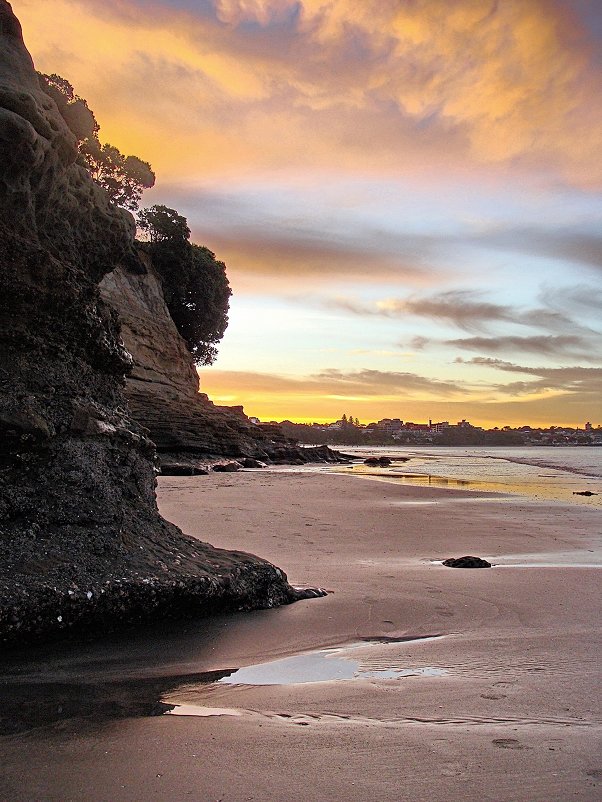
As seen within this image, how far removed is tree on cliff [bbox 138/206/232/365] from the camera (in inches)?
1736

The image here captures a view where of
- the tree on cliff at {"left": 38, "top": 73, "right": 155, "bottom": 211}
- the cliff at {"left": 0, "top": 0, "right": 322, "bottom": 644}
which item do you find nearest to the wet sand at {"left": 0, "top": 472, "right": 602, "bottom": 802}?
the cliff at {"left": 0, "top": 0, "right": 322, "bottom": 644}

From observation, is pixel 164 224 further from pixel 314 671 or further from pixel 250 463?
pixel 314 671

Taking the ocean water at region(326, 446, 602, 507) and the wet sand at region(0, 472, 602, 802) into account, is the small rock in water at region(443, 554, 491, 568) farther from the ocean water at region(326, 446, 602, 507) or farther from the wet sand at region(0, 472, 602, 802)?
the ocean water at region(326, 446, 602, 507)

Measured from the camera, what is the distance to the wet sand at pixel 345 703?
1923mm

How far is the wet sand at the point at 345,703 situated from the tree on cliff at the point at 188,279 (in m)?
41.3

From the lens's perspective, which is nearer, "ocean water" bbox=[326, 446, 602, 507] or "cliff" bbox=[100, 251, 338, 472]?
"ocean water" bbox=[326, 446, 602, 507]

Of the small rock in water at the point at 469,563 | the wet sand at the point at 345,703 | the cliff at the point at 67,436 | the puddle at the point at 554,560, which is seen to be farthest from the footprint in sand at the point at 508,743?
the puddle at the point at 554,560

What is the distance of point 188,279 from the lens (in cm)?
4488

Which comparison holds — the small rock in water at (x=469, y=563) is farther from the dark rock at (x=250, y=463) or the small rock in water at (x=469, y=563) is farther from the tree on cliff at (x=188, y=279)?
the tree on cliff at (x=188, y=279)

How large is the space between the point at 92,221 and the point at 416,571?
411 cm

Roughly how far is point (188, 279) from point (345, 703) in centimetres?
4411

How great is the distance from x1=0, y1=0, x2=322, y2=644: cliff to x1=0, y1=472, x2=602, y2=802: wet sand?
0.22m

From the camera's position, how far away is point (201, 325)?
1903 inches

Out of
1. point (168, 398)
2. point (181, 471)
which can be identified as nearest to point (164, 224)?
point (168, 398)
